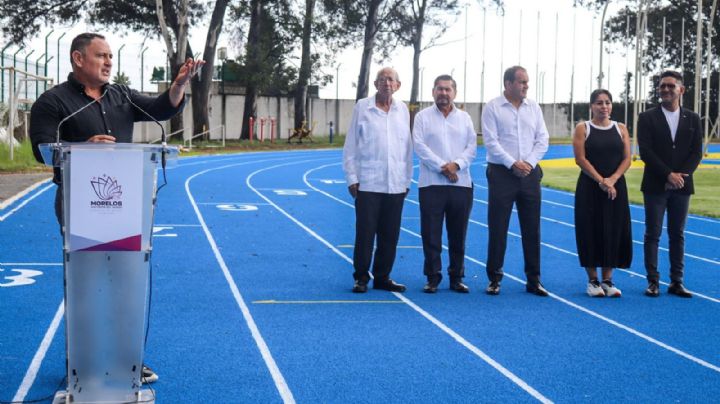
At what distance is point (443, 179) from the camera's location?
930 centimetres

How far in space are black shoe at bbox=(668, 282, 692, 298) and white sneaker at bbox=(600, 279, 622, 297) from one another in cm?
48

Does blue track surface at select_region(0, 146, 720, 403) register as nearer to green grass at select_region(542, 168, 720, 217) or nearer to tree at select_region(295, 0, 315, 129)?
green grass at select_region(542, 168, 720, 217)

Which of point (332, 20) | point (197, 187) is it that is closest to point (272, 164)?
point (197, 187)

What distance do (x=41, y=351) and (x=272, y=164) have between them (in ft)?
81.5

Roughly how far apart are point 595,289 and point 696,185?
594 inches

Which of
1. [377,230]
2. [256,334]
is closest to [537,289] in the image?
[377,230]

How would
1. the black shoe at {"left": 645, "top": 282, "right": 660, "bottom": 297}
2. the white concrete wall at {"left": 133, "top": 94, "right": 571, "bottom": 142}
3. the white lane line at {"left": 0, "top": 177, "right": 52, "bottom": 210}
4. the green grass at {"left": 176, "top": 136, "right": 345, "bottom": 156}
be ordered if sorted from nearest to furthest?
the black shoe at {"left": 645, "top": 282, "right": 660, "bottom": 297}
the white lane line at {"left": 0, "top": 177, "right": 52, "bottom": 210}
the green grass at {"left": 176, "top": 136, "right": 345, "bottom": 156}
the white concrete wall at {"left": 133, "top": 94, "right": 571, "bottom": 142}

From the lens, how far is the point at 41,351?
21.9ft

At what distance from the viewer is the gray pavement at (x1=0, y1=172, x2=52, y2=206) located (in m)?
17.9

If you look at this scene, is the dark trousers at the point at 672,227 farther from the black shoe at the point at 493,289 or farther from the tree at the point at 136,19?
the tree at the point at 136,19

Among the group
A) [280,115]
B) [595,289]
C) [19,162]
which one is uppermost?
[280,115]

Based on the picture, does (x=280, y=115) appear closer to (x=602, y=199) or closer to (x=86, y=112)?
(x=602, y=199)

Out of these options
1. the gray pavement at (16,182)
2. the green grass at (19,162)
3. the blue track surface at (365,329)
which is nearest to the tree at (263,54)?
the green grass at (19,162)

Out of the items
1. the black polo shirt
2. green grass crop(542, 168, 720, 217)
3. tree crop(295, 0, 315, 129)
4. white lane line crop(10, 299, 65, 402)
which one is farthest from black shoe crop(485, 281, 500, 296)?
tree crop(295, 0, 315, 129)
